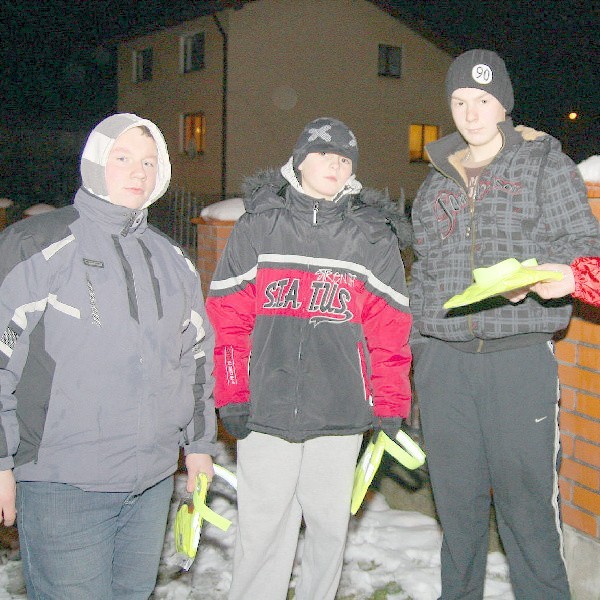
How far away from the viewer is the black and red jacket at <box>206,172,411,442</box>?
9.37 feet

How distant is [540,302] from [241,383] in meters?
1.28

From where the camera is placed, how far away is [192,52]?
854 inches

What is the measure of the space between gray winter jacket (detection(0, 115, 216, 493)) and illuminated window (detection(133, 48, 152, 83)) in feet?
75.8

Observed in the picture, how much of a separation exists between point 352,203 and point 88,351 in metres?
1.36

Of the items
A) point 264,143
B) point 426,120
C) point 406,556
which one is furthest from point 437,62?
point 406,556

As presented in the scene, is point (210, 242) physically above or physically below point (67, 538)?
above

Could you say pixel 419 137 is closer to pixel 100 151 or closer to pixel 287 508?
pixel 287 508

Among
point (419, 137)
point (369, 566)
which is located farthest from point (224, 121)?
point (369, 566)

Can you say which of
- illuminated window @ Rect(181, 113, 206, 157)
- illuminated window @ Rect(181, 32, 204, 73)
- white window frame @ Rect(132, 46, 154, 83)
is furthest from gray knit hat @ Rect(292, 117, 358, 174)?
white window frame @ Rect(132, 46, 154, 83)

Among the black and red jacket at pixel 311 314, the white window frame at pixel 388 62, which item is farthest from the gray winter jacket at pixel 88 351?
the white window frame at pixel 388 62

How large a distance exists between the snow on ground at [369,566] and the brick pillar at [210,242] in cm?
202

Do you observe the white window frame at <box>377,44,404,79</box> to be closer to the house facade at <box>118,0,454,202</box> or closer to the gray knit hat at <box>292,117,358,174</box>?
the house facade at <box>118,0,454,202</box>

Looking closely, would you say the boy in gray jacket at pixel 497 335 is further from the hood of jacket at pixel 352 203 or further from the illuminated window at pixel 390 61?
the illuminated window at pixel 390 61

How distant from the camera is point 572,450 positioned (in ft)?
11.0
